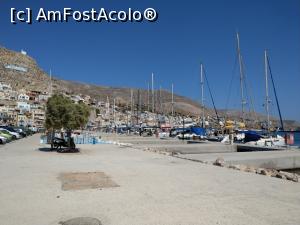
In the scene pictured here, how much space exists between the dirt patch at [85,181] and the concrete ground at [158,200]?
0.28m

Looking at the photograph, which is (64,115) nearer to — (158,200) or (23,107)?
(158,200)

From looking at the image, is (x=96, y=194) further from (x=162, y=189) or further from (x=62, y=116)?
(x=62, y=116)

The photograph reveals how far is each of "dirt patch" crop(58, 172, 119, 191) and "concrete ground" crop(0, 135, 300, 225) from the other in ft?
0.92

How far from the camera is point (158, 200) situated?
859 centimetres

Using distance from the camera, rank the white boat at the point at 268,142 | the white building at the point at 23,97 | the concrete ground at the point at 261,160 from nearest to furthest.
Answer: the concrete ground at the point at 261,160 < the white boat at the point at 268,142 < the white building at the point at 23,97

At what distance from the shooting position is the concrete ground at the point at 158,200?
6934mm

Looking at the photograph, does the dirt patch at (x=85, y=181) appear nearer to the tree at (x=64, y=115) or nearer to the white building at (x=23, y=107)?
the tree at (x=64, y=115)

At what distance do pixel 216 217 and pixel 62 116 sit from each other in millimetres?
17878

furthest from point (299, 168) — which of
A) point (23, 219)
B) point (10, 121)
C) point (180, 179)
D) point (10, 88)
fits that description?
point (10, 88)

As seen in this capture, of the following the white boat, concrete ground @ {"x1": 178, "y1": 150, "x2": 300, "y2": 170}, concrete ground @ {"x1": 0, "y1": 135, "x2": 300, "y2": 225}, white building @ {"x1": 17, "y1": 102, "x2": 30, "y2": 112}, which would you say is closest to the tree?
concrete ground @ {"x1": 178, "y1": 150, "x2": 300, "y2": 170}

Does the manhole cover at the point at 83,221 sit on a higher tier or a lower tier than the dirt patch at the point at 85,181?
lower

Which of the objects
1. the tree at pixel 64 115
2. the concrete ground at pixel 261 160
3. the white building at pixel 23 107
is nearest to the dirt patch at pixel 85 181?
the concrete ground at pixel 261 160

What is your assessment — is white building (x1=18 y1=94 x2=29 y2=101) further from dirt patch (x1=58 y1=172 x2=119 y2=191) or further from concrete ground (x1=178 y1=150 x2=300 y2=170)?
dirt patch (x1=58 y1=172 x2=119 y2=191)

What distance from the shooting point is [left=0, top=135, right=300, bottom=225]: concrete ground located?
22.7 feet
